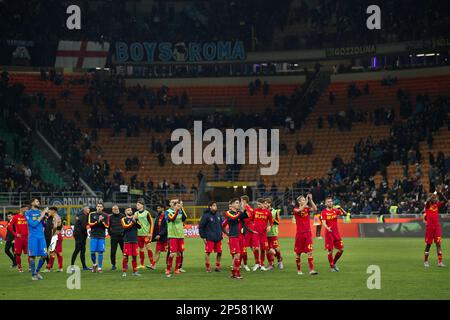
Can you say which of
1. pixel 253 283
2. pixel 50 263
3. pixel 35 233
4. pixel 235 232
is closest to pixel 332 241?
pixel 235 232

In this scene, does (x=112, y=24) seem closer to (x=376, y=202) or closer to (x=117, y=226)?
(x=376, y=202)

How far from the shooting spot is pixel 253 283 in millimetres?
28359

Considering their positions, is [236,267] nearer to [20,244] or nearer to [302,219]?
[302,219]

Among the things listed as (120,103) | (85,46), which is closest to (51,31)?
(85,46)

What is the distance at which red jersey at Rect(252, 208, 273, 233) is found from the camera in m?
32.5

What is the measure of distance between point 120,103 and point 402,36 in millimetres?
Answer: 21671

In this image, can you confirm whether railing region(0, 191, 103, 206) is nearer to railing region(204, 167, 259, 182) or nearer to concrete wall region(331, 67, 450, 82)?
railing region(204, 167, 259, 182)

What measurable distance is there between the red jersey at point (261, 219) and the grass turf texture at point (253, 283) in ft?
4.76

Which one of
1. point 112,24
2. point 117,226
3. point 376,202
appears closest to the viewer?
point 117,226

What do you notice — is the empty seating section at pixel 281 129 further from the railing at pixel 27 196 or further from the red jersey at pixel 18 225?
the red jersey at pixel 18 225

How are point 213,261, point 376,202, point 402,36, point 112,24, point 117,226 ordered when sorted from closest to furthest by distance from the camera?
point 117,226, point 213,261, point 376,202, point 402,36, point 112,24

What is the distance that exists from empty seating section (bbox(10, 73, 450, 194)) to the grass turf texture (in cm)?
3011

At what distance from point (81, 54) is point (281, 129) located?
15517 millimetres

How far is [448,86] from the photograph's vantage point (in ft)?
231
